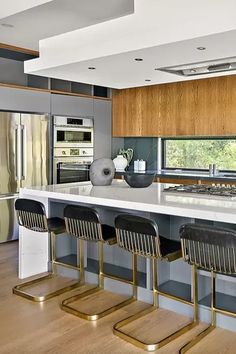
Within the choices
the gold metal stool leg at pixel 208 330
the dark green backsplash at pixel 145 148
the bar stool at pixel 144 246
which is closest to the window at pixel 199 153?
the dark green backsplash at pixel 145 148

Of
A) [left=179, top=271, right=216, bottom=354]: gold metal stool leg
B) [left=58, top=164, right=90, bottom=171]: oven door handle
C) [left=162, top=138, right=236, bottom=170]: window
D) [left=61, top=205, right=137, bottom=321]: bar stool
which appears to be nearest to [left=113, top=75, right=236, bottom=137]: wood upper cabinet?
[left=162, top=138, right=236, bottom=170]: window

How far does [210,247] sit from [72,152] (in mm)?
3867

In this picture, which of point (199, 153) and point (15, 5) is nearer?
point (15, 5)

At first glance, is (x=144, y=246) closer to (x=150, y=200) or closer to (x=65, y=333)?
(x=150, y=200)

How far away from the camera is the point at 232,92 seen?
5391 millimetres

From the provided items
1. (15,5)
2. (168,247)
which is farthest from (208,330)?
(15,5)

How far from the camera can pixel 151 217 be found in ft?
10.3

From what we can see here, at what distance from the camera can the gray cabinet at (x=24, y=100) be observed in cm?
512

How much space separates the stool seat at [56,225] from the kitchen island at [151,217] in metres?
0.24

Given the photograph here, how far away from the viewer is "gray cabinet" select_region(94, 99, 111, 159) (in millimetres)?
6375

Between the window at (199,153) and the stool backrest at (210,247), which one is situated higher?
the window at (199,153)

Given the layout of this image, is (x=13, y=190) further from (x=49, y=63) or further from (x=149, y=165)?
(x=149, y=165)

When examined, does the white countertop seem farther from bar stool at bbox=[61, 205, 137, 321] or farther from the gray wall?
the gray wall

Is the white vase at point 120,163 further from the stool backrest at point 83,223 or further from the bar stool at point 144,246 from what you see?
the bar stool at point 144,246
